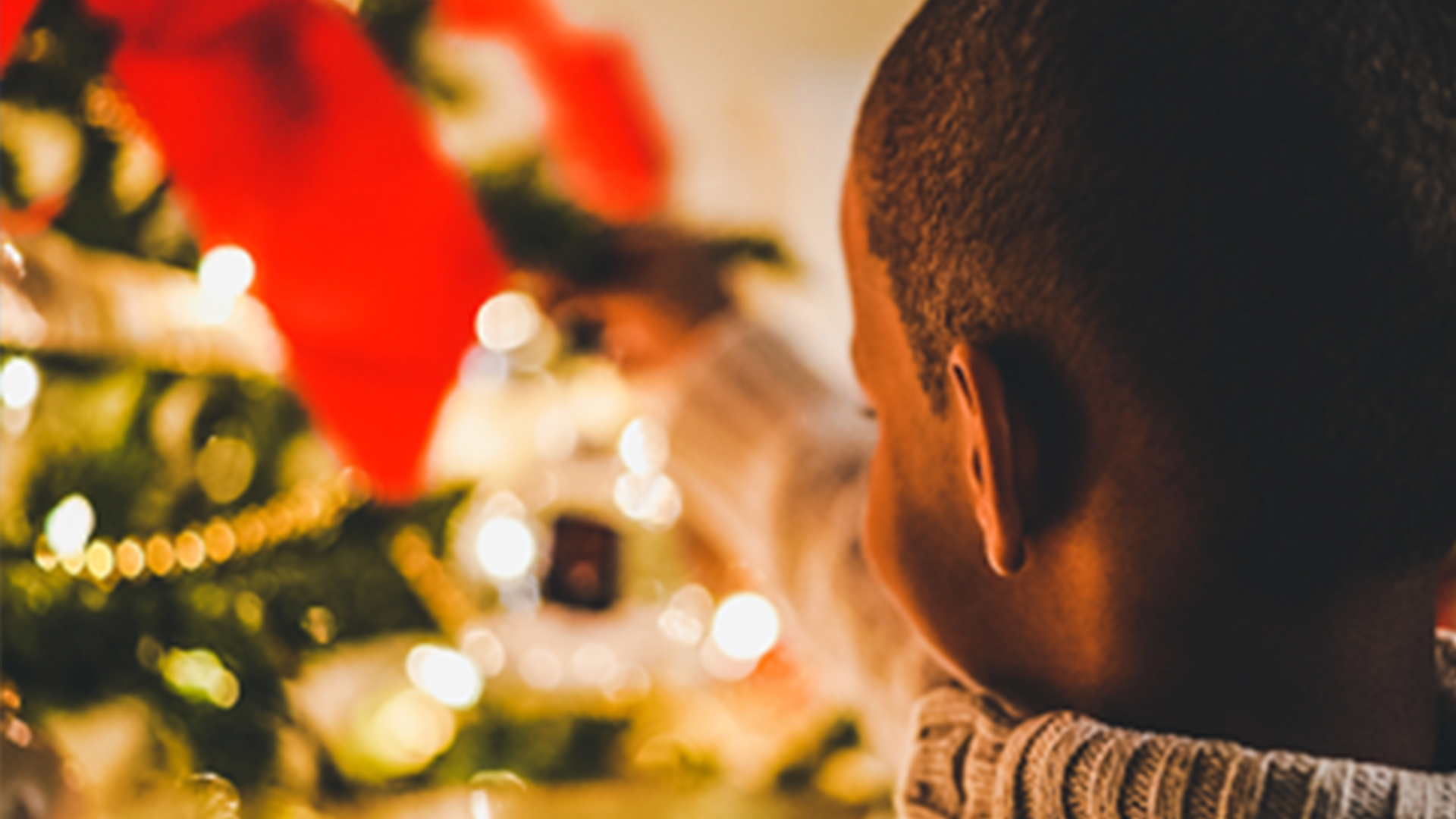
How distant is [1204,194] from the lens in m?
0.33

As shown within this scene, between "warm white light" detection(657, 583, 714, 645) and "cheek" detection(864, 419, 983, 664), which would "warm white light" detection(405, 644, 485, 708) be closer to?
"warm white light" detection(657, 583, 714, 645)

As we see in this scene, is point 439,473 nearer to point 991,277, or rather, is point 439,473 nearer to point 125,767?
point 125,767

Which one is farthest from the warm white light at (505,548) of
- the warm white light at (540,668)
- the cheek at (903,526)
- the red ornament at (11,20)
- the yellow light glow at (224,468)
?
the red ornament at (11,20)

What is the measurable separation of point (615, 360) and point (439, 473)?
0.55ft

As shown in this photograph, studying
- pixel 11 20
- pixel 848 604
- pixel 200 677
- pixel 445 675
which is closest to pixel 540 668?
pixel 445 675

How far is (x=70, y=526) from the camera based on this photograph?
44cm

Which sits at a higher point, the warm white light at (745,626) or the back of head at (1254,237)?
the warm white light at (745,626)

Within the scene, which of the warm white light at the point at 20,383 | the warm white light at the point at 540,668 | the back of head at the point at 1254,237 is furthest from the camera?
the warm white light at the point at 540,668

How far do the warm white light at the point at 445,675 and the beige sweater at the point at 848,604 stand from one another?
215mm

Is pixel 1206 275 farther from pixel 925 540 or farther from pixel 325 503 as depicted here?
pixel 325 503

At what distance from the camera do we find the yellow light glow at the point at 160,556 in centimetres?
46

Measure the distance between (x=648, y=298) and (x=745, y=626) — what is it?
1.04 feet

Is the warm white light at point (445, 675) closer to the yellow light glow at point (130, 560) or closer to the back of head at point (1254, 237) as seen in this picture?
the yellow light glow at point (130, 560)

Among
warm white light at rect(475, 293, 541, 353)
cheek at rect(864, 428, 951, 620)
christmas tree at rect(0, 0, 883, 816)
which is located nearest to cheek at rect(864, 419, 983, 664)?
cheek at rect(864, 428, 951, 620)
